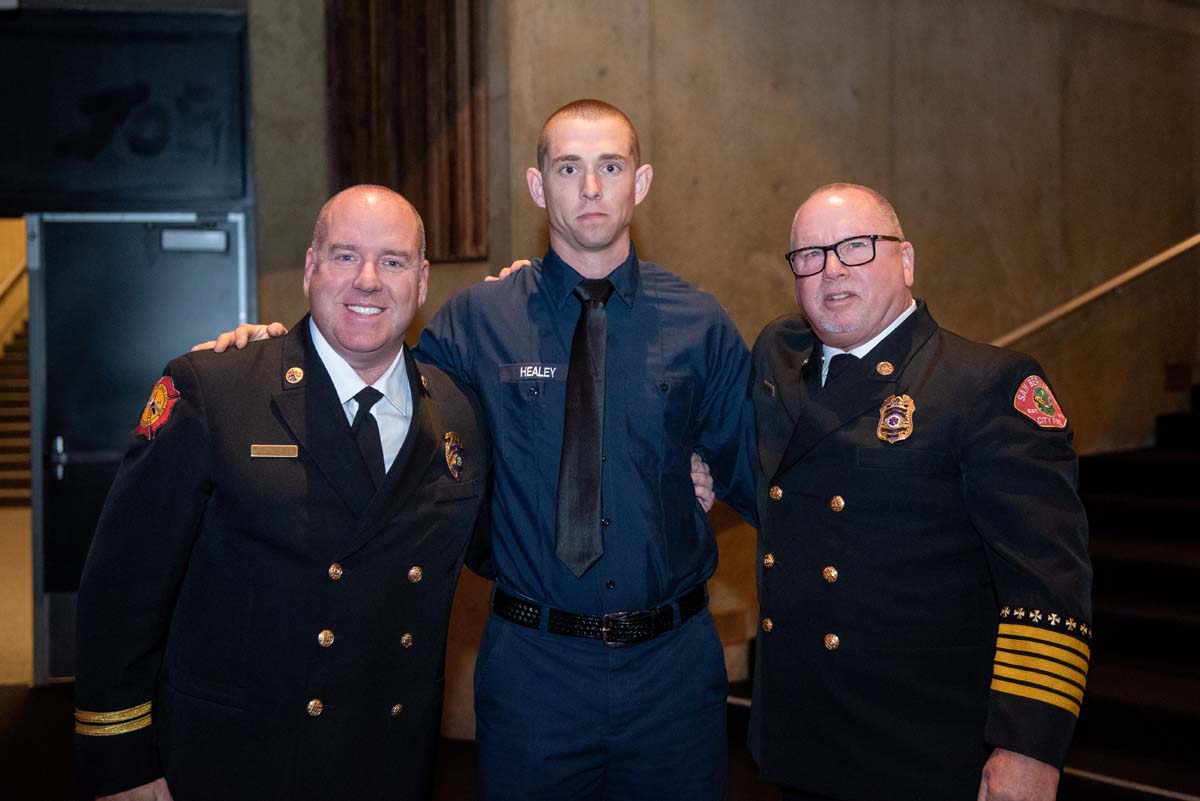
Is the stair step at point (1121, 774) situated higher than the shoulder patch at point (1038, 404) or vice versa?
the shoulder patch at point (1038, 404)

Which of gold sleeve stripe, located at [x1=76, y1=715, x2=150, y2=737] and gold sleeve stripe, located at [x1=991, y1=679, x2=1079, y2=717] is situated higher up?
gold sleeve stripe, located at [x1=991, y1=679, x2=1079, y2=717]

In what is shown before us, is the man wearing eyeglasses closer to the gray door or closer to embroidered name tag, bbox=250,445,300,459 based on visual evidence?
embroidered name tag, bbox=250,445,300,459

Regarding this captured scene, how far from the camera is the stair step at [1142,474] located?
522 centimetres

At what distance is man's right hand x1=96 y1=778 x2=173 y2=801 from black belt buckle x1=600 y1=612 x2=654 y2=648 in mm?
849

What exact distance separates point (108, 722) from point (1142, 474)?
5.08 m

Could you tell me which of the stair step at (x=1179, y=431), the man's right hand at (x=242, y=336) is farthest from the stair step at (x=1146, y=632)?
the man's right hand at (x=242, y=336)

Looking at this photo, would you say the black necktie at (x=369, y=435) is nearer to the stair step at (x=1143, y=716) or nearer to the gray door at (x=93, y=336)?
the stair step at (x=1143, y=716)

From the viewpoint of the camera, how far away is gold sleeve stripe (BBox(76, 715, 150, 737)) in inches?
69.7

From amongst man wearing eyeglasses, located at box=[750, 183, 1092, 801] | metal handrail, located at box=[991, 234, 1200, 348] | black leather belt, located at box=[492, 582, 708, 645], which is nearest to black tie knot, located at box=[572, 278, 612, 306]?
man wearing eyeglasses, located at box=[750, 183, 1092, 801]

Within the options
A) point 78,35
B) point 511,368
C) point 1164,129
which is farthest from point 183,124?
point 1164,129

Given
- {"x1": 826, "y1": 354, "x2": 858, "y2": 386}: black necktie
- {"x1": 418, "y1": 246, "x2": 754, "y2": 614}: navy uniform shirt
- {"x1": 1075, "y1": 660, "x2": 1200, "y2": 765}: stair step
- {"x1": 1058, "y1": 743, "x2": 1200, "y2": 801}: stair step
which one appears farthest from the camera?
{"x1": 1075, "y1": 660, "x2": 1200, "y2": 765}: stair step

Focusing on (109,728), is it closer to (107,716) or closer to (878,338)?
(107,716)

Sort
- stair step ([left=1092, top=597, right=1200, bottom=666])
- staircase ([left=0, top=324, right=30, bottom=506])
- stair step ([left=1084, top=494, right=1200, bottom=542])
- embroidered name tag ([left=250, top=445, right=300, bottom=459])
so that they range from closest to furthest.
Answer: embroidered name tag ([left=250, top=445, right=300, bottom=459]), stair step ([left=1092, top=597, right=1200, bottom=666]), stair step ([left=1084, top=494, right=1200, bottom=542]), staircase ([left=0, top=324, right=30, bottom=506])

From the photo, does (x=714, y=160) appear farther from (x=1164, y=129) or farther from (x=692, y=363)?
(x=1164, y=129)
